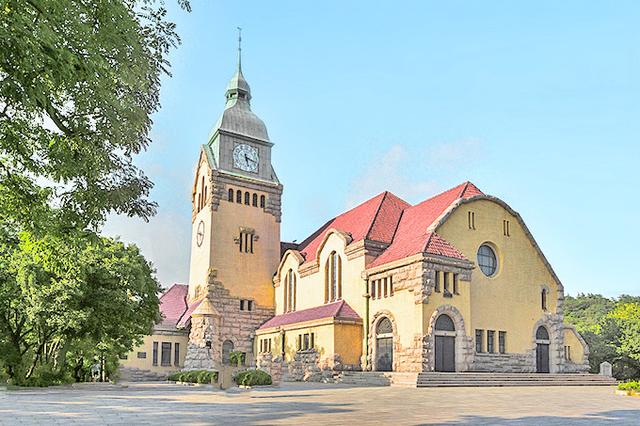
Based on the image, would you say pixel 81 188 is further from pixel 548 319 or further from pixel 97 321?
pixel 548 319

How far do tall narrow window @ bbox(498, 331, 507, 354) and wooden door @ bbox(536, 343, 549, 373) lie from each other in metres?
2.73

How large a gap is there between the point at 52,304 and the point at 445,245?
1863cm

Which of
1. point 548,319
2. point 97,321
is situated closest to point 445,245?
point 548,319

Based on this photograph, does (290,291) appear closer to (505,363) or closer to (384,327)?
(384,327)

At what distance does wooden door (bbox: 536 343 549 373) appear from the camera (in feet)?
113

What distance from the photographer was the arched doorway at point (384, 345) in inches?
1256

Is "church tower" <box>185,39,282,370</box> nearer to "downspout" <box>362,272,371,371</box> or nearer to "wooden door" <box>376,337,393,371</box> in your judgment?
"downspout" <box>362,272,371,371</box>

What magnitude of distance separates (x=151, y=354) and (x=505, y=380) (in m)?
26.1

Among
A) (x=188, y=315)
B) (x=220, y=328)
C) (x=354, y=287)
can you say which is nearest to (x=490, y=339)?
(x=354, y=287)

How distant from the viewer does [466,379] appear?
1097 inches

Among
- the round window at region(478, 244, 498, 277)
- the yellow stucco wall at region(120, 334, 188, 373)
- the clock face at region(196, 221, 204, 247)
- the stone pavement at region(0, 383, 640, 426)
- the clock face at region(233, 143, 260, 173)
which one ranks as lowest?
the yellow stucco wall at region(120, 334, 188, 373)

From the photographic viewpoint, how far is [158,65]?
10.7m

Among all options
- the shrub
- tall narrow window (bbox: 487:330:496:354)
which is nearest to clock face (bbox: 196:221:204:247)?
tall narrow window (bbox: 487:330:496:354)

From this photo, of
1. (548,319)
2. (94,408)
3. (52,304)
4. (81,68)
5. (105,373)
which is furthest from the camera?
(105,373)
